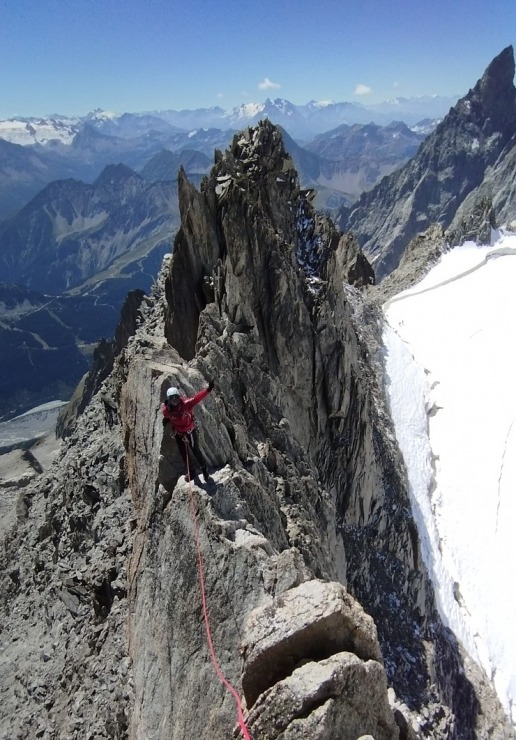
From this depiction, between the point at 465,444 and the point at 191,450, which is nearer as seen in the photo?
the point at 191,450

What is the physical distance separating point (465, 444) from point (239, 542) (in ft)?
122

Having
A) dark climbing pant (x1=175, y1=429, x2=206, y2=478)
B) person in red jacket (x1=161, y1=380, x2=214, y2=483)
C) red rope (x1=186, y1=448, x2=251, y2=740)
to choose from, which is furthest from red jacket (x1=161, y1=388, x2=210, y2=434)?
red rope (x1=186, y1=448, x2=251, y2=740)

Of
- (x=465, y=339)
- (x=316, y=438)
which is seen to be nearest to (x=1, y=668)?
(x=316, y=438)

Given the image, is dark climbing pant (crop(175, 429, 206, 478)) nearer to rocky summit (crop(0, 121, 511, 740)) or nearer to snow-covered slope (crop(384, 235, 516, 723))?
rocky summit (crop(0, 121, 511, 740))

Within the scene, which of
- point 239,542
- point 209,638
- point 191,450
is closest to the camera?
point 209,638

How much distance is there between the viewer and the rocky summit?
30.9 ft

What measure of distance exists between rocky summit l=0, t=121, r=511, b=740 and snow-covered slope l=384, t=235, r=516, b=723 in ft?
13.2

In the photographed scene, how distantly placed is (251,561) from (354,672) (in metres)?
3.43

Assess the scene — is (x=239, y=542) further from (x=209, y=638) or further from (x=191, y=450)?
(x=191, y=450)

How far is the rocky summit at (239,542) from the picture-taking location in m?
9.41

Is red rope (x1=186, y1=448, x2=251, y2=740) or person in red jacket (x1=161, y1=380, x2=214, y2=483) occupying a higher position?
person in red jacket (x1=161, y1=380, x2=214, y2=483)

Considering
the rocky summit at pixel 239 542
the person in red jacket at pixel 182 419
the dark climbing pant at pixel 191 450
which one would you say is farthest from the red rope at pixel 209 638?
the person in red jacket at pixel 182 419

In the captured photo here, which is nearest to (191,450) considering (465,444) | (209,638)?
(209,638)

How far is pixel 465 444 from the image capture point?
44.6 meters
